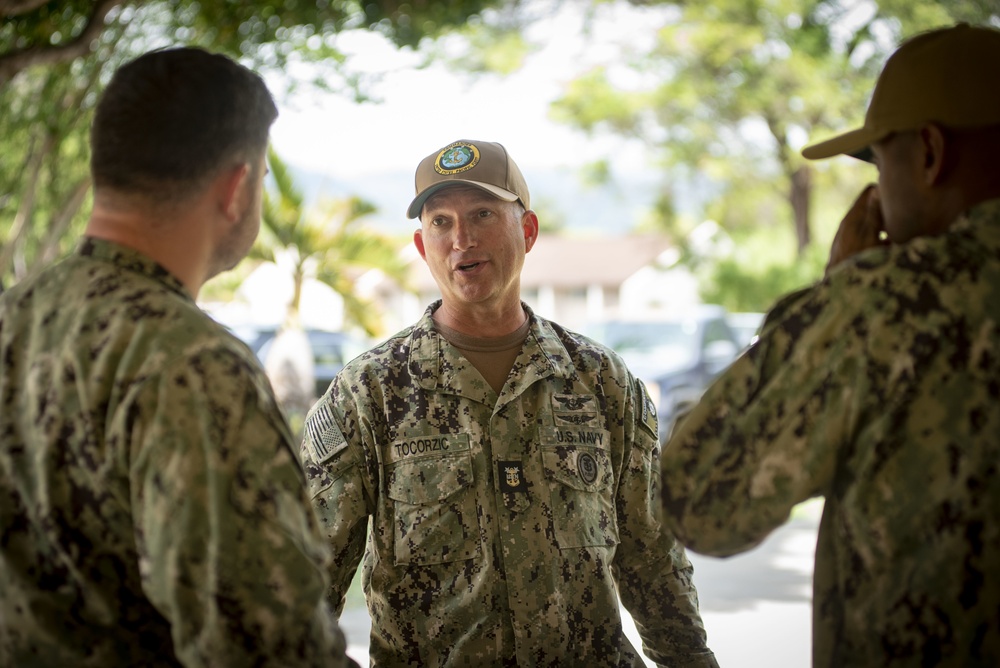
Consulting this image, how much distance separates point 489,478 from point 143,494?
4.16ft

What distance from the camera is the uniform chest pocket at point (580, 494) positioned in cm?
264

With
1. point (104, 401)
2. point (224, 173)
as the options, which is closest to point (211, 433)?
point (104, 401)

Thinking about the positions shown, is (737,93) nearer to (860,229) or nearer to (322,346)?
(322,346)

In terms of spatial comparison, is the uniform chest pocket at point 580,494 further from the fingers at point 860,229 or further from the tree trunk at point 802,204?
the tree trunk at point 802,204

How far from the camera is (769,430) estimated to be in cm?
170

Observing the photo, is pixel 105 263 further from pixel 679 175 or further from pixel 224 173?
pixel 679 175

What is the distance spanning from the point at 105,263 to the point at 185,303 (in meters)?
0.15

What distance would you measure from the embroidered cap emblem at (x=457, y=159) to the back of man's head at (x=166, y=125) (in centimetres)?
126

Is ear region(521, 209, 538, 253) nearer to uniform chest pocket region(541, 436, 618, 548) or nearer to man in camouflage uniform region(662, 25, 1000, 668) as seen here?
uniform chest pocket region(541, 436, 618, 548)

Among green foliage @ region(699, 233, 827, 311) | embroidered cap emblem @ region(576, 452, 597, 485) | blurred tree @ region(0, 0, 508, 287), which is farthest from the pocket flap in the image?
green foliage @ region(699, 233, 827, 311)

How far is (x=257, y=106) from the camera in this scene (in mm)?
1758

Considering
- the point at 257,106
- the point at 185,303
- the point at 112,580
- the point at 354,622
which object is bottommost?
the point at 354,622

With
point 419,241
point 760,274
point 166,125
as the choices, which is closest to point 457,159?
point 419,241

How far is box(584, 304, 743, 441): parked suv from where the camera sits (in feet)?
46.4
